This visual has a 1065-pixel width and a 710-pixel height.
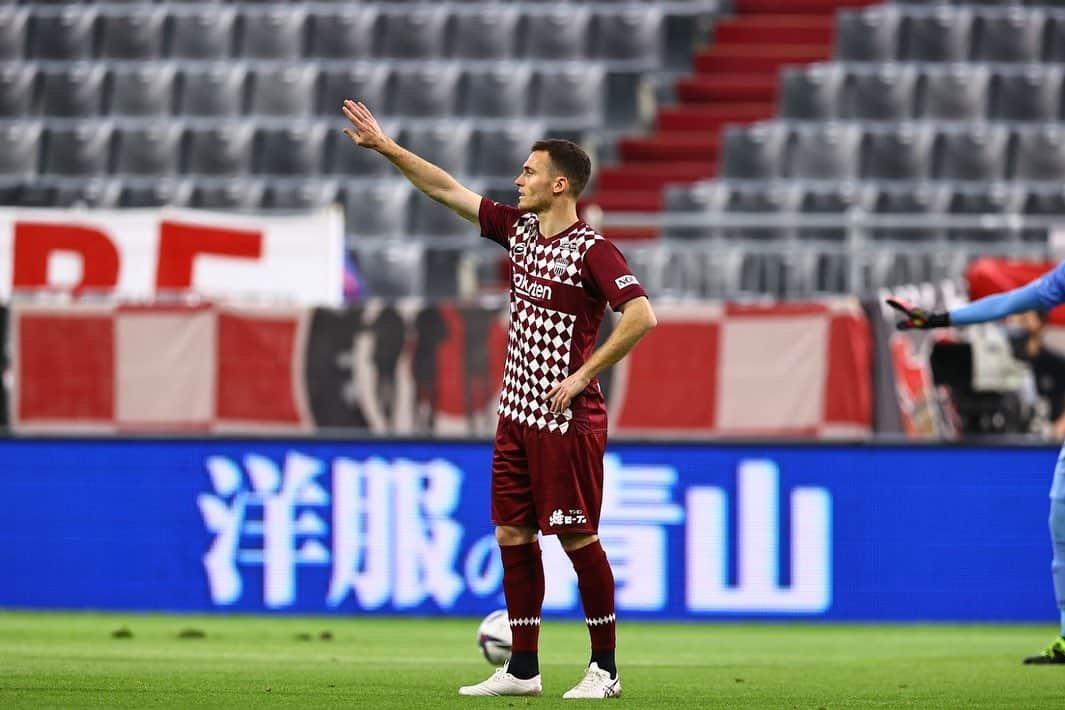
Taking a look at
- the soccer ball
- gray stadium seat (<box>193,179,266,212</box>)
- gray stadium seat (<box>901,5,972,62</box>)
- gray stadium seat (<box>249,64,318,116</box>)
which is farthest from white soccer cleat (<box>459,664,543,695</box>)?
gray stadium seat (<box>901,5,972,62</box>)

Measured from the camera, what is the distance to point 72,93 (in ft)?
65.1

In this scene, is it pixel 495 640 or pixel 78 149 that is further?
pixel 78 149

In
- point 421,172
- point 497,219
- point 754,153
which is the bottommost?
point 497,219

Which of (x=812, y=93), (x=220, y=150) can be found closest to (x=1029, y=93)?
(x=812, y=93)

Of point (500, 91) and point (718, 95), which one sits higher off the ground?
point (718, 95)

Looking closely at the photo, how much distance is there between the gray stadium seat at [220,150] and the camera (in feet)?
61.6

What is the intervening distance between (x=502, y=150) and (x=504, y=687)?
11626 millimetres

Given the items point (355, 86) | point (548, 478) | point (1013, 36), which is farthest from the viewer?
point (355, 86)

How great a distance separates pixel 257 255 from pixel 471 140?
4.99m

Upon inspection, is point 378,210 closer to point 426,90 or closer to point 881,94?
point 426,90

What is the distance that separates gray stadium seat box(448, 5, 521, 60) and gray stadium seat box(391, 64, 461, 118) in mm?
837

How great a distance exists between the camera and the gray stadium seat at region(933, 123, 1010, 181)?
1759 cm

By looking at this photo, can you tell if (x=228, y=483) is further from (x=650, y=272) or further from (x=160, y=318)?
(x=650, y=272)

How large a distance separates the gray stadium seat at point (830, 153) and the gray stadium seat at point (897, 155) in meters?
0.11
